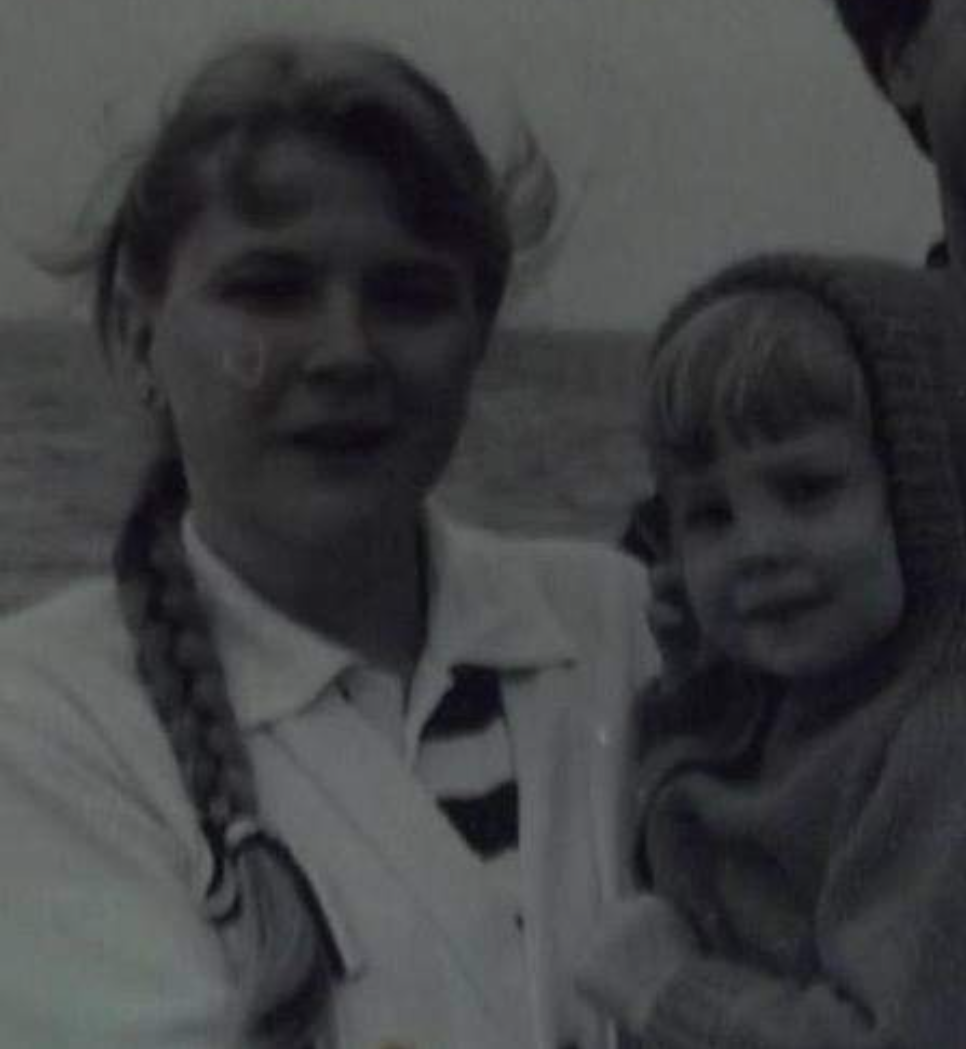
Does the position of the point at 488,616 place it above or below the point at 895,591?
below

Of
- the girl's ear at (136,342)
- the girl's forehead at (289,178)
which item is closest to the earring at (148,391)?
the girl's ear at (136,342)

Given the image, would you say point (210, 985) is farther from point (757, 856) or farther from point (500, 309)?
point (500, 309)

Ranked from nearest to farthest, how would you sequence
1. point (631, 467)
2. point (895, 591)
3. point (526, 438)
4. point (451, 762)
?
point (895, 591) < point (451, 762) < point (631, 467) < point (526, 438)

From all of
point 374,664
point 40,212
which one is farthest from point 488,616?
point 40,212

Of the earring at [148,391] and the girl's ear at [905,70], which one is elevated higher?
the girl's ear at [905,70]

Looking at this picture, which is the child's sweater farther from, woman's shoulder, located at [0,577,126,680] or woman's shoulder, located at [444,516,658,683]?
woman's shoulder, located at [0,577,126,680]

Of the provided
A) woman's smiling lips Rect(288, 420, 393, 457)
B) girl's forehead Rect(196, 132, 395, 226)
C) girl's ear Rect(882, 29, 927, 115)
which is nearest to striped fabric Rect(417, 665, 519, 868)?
woman's smiling lips Rect(288, 420, 393, 457)

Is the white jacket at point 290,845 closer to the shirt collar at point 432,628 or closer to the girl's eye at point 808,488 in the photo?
the shirt collar at point 432,628
